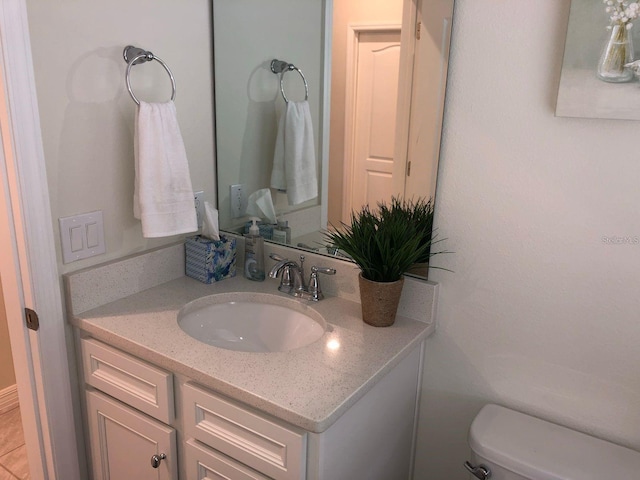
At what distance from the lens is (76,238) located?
4.93 ft

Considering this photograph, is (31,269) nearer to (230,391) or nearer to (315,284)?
(230,391)

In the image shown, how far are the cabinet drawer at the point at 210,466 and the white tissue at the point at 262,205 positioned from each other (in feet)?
2.52

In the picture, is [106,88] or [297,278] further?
[297,278]

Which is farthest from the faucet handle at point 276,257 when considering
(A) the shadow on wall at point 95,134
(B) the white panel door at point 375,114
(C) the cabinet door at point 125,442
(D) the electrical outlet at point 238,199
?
(C) the cabinet door at point 125,442

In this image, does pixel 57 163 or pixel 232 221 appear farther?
pixel 232 221

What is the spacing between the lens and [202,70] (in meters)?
1.76

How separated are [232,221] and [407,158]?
0.73 metres

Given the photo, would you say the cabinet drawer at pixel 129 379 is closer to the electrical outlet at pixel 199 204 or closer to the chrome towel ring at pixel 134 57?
the electrical outlet at pixel 199 204

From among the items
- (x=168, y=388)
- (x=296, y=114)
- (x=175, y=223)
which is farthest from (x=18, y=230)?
(x=296, y=114)

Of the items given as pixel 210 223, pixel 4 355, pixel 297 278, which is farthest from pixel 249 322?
pixel 4 355

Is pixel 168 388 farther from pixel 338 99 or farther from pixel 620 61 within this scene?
pixel 620 61

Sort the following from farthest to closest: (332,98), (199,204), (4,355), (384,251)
A: (4,355), (199,204), (332,98), (384,251)

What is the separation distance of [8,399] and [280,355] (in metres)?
1.76

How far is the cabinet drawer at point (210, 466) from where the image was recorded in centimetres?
124
